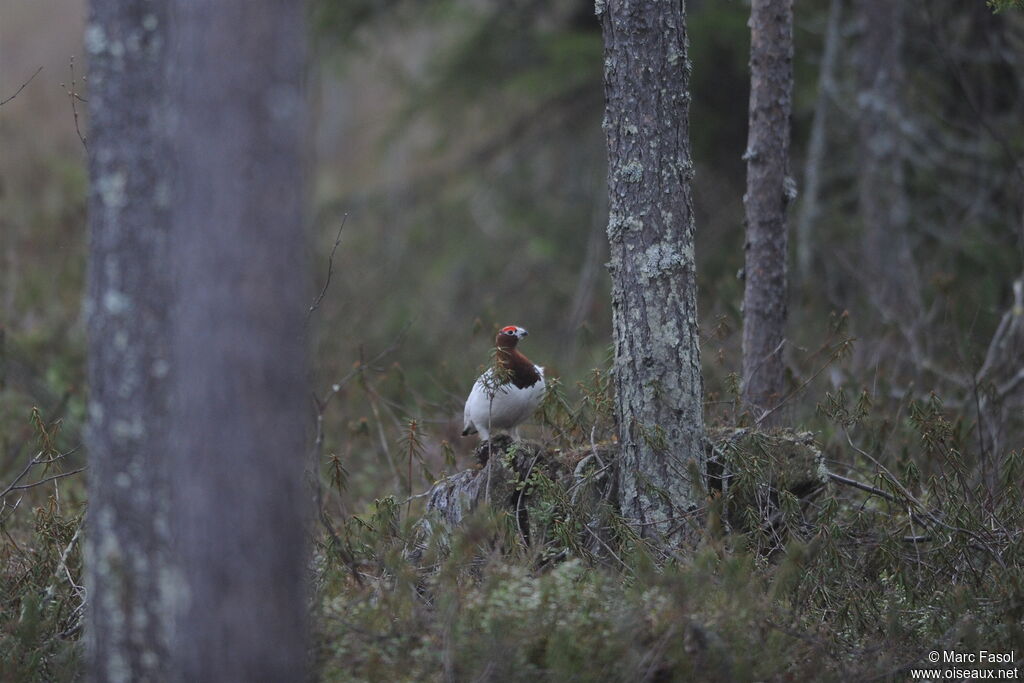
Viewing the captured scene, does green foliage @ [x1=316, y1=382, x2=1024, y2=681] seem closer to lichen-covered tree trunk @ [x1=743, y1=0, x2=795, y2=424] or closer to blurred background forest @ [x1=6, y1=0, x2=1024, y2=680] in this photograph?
blurred background forest @ [x1=6, y1=0, x2=1024, y2=680]

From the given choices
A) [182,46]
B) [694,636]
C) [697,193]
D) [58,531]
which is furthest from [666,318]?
[697,193]

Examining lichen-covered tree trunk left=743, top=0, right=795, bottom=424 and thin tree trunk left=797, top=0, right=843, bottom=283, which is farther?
thin tree trunk left=797, top=0, right=843, bottom=283

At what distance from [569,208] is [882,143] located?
394 cm

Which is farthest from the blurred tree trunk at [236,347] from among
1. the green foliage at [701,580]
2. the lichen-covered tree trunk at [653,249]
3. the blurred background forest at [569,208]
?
the blurred background forest at [569,208]

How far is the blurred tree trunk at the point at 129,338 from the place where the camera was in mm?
3703

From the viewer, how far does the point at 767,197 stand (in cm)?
657

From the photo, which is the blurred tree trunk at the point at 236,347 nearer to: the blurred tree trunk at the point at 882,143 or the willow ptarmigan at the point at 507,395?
the willow ptarmigan at the point at 507,395

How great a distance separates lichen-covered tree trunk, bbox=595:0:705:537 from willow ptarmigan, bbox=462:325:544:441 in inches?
29.9

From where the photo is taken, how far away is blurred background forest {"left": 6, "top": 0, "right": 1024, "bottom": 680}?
14.5 feet

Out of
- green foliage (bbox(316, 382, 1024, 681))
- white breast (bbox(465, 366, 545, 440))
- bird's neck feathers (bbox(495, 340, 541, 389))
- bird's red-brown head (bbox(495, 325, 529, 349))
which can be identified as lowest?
green foliage (bbox(316, 382, 1024, 681))

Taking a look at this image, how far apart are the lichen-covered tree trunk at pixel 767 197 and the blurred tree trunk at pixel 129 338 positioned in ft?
13.2

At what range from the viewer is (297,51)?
3.25m

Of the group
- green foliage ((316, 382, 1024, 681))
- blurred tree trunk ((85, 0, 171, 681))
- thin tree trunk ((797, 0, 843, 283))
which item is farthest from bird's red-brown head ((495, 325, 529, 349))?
thin tree trunk ((797, 0, 843, 283))

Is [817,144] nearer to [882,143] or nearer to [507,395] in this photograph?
[882,143]
